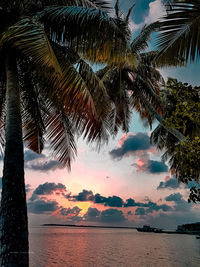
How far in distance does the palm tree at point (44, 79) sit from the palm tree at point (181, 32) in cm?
184

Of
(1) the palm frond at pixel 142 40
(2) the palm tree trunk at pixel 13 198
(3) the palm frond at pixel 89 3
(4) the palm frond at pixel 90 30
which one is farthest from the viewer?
(1) the palm frond at pixel 142 40

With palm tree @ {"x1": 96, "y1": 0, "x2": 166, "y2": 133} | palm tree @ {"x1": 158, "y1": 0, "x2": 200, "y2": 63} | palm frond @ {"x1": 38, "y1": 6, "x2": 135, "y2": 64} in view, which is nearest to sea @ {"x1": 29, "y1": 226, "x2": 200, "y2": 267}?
palm tree @ {"x1": 96, "y1": 0, "x2": 166, "y2": 133}

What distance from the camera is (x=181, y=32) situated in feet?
12.2

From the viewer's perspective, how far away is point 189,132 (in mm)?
18656

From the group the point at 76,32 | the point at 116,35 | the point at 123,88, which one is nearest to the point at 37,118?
the point at 76,32

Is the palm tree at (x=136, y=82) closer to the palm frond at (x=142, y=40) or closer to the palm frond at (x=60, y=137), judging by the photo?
the palm frond at (x=142, y=40)

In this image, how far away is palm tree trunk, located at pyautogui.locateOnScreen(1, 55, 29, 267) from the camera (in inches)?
162

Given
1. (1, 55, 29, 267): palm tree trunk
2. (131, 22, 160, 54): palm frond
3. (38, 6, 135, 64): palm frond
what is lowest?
(1, 55, 29, 267): palm tree trunk

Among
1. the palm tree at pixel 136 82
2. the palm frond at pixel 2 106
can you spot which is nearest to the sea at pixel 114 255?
the palm tree at pixel 136 82

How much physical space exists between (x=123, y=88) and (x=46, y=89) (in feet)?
32.2

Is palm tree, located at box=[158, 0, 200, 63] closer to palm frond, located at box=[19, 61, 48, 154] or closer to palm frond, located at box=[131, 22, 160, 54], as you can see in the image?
palm frond, located at box=[19, 61, 48, 154]

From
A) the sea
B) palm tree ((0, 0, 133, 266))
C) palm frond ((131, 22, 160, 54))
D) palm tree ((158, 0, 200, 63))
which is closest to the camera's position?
palm tree ((158, 0, 200, 63))

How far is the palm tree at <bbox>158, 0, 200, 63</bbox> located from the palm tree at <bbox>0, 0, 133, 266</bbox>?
72.3 inches

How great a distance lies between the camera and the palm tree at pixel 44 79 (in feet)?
14.8
